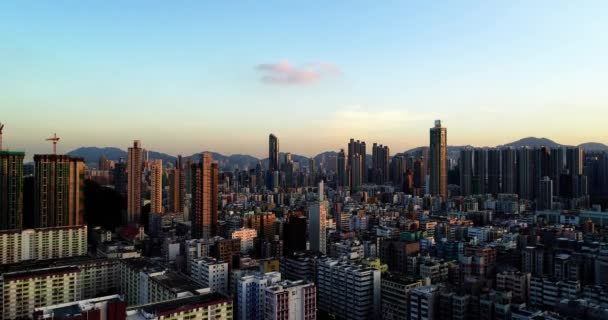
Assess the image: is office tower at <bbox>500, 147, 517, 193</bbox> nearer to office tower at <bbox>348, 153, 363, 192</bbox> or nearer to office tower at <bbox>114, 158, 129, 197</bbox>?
office tower at <bbox>348, 153, 363, 192</bbox>

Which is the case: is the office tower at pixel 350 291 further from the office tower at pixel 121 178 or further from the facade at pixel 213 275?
the office tower at pixel 121 178

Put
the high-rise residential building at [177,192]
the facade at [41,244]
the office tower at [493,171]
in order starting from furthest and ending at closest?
1. the office tower at [493,171]
2. the high-rise residential building at [177,192]
3. the facade at [41,244]

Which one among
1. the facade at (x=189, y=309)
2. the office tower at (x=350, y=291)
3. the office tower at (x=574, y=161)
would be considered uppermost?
the office tower at (x=574, y=161)

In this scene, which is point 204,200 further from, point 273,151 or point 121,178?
point 273,151

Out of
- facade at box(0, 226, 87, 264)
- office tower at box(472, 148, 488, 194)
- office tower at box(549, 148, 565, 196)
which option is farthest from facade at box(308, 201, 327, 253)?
office tower at box(472, 148, 488, 194)

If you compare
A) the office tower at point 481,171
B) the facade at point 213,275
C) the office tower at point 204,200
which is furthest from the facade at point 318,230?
the office tower at point 481,171

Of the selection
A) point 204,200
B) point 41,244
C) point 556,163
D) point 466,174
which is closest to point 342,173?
point 466,174

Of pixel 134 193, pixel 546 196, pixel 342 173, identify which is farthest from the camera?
pixel 342 173
